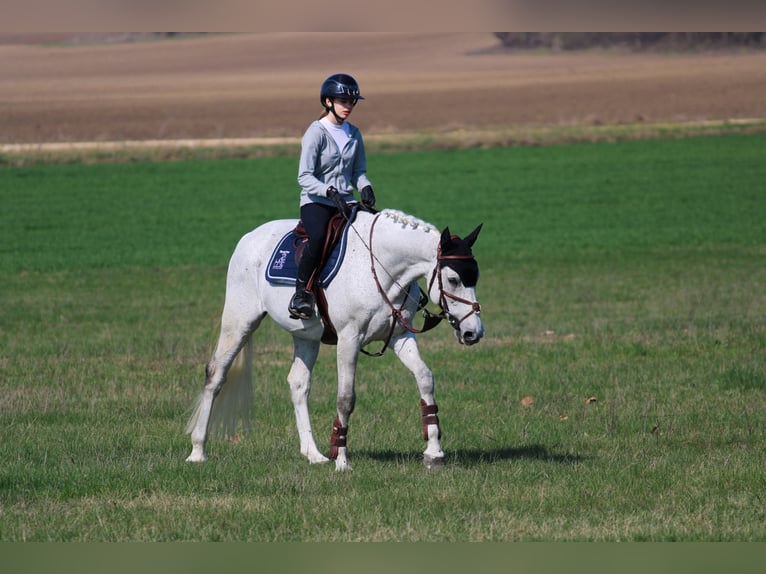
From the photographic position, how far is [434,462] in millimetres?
8875

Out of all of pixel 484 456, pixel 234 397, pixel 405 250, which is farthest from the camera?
pixel 234 397

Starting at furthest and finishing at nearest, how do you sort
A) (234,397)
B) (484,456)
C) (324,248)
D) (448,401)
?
(448,401) < (234,397) < (484,456) < (324,248)

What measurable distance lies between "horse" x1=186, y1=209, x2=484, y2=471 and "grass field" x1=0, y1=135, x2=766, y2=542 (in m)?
0.37

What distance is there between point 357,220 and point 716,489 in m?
3.40

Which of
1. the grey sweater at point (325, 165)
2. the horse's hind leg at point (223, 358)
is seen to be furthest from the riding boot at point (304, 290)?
the horse's hind leg at point (223, 358)

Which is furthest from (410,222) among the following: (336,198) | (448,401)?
(448,401)

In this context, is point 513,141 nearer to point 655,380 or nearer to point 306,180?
point 655,380

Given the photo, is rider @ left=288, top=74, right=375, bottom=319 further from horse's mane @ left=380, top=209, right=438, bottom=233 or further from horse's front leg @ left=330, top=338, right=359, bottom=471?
horse's front leg @ left=330, top=338, right=359, bottom=471

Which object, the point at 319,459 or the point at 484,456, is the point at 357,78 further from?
the point at 319,459

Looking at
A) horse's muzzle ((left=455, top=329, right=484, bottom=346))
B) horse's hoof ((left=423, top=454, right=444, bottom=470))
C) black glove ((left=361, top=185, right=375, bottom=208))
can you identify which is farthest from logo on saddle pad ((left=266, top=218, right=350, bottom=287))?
horse's hoof ((left=423, top=454, right=444, bottom=470))

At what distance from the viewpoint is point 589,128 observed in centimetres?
5644

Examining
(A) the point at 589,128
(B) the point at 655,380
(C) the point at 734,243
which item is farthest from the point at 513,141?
(B) the point at 655,380

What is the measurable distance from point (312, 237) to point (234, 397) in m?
1.92

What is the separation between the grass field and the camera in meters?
7.47
